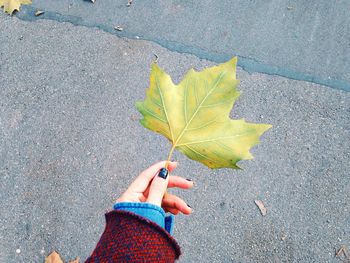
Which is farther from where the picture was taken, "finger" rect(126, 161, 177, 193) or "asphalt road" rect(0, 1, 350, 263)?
"asphalt road" rect(0, 1, 350, 263)

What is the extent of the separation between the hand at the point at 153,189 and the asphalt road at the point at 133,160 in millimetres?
750

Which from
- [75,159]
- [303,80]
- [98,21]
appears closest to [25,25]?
[98,21]

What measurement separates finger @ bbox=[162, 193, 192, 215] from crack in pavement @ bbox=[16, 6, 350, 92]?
131 cm

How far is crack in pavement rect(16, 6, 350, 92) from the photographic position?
2.79m

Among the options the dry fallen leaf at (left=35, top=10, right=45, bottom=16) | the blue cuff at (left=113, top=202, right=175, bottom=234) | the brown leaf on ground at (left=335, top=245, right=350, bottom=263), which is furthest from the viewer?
the dry fallen leaf at (left=35, top=10, right=45, bottom=16)

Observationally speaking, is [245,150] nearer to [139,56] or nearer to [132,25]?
[139,56]

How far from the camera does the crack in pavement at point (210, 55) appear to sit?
2789mm

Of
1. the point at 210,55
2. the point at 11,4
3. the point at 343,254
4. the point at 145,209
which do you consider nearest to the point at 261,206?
the point at 343,254

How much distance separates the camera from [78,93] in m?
2.80

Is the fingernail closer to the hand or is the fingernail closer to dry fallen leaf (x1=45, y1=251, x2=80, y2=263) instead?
the hand

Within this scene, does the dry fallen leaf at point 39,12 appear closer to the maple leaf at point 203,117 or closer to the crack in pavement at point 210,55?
the crack in pavement at point 210,55

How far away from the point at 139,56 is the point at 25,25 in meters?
0.84

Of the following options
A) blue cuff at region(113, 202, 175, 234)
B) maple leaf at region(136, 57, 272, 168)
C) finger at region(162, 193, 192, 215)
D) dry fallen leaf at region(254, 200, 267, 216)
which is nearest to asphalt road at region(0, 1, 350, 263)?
dry fallen leaf at region(254, 200, 267, 216)

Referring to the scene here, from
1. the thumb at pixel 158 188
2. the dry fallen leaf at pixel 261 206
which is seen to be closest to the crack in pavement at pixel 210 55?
the dry fallen leaf at pixel 261 206
